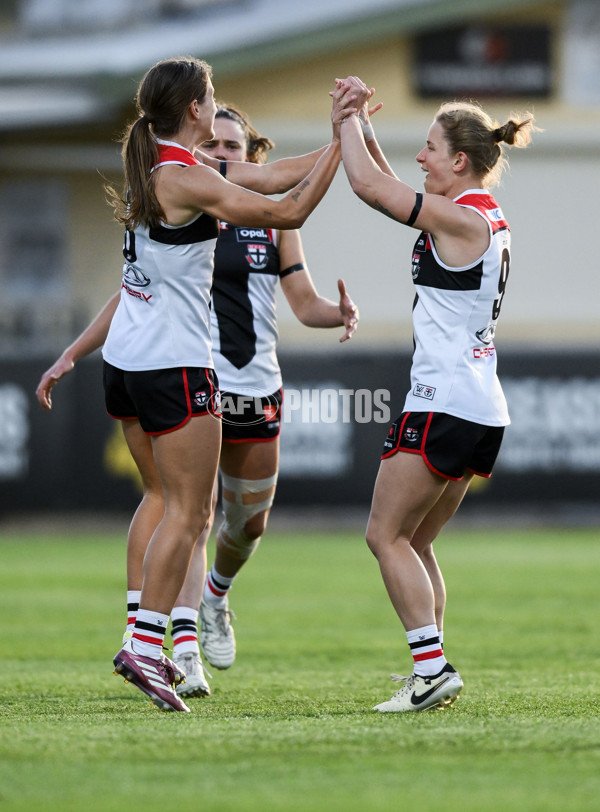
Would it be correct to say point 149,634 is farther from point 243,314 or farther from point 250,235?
point 250,235

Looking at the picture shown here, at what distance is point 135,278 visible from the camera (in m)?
4.90

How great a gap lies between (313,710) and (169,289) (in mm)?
1690

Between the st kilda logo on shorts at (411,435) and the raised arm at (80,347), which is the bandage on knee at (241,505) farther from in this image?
the st kilda logo on shorts at (411,435)

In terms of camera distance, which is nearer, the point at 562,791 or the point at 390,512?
the point at 562,791

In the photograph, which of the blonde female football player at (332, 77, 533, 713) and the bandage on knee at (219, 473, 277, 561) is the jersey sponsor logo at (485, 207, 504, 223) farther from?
the bandage on knee at (219, 473, 277, 561)

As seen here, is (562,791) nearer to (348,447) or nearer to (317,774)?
(317,774)

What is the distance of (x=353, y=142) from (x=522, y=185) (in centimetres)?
1529

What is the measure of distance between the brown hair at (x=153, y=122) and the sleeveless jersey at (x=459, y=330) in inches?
41.6

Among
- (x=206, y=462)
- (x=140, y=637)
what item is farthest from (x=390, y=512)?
(x=140, y=637)

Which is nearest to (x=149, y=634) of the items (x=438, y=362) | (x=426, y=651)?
(x=426, y=651)

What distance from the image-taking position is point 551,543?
1305 centimetres

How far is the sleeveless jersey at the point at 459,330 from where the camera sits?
4.79 metres

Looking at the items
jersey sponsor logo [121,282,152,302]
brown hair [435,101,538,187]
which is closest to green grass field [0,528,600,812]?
jersey sponsor logo [121,282,152,302]

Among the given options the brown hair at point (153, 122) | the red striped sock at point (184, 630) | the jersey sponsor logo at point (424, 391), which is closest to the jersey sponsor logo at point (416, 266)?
the jersey sponsor logo at point (424, 391)
